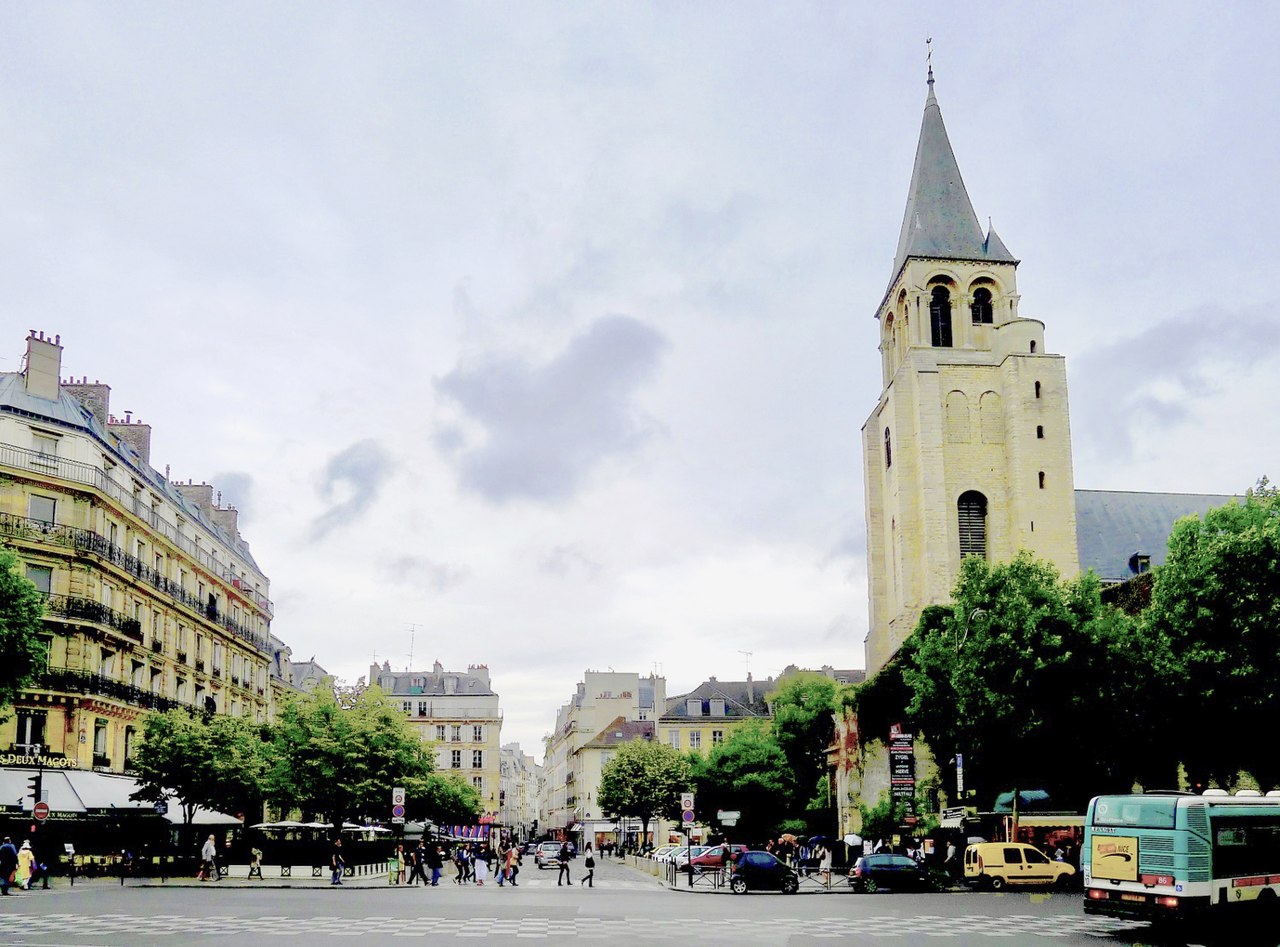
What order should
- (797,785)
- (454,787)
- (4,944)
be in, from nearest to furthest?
1. (4,944)
2. (797,785)
3. (454,787)

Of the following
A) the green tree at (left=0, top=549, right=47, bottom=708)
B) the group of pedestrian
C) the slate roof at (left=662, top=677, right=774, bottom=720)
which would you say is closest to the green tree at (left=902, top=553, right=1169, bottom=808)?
the green tree at (left=0, top=549, right=47, bottom=708)

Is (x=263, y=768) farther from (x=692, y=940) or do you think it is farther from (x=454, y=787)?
(x=454, y=787)

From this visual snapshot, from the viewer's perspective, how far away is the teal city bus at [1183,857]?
2125cm

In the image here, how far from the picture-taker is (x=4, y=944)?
742 inches

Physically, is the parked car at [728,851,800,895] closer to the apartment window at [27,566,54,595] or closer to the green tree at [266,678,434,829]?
the green tree at [266,678,434,829]

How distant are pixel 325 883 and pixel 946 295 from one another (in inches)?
1986

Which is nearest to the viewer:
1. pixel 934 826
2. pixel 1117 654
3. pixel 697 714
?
pixel 1117 654

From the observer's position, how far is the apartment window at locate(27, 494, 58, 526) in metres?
43.8

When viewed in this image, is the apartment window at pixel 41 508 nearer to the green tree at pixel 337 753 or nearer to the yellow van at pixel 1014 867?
the green tree at pixel 337 753

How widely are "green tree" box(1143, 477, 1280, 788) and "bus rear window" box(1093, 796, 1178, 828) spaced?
12230mm

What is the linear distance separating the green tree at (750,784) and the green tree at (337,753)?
2639cm

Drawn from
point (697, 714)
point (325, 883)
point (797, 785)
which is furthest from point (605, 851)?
point (325, 883)

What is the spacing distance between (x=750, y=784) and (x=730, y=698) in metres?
37.9

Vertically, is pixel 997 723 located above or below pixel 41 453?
below
